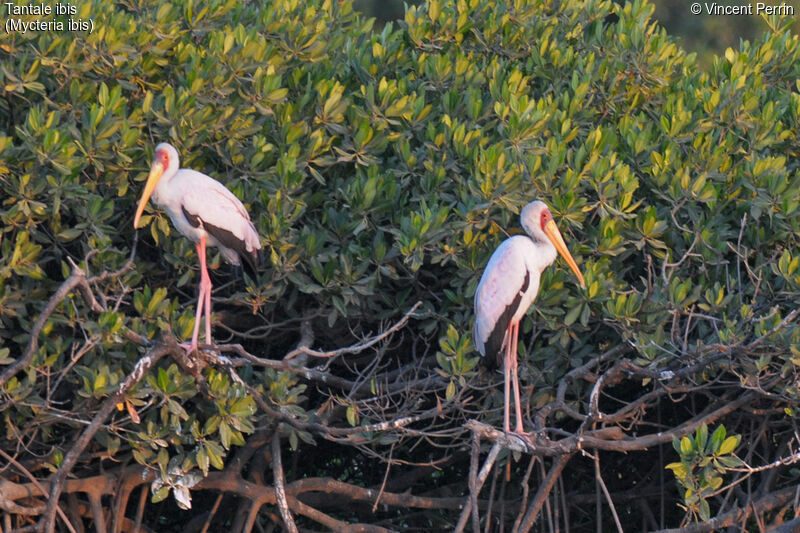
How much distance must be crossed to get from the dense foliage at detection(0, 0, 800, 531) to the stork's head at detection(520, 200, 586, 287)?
0.10 meters

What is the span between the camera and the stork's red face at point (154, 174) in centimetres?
572

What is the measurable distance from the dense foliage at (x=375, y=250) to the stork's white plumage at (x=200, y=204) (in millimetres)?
127

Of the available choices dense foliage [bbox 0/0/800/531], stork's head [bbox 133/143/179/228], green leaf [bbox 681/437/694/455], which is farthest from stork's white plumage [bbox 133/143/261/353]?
green leaf [bbox 681/437/694/455]

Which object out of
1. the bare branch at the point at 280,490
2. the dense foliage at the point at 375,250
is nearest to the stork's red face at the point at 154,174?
the dense foliage at the point at 375,250

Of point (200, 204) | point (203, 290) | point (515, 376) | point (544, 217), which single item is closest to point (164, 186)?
point (200, 204)

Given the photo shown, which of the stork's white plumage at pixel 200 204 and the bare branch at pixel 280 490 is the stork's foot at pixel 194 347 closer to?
the stork's white plumage at pixel 200 204

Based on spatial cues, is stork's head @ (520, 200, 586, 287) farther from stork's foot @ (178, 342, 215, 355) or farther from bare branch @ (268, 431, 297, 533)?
bare branch @ (268, 431, 297, 533)

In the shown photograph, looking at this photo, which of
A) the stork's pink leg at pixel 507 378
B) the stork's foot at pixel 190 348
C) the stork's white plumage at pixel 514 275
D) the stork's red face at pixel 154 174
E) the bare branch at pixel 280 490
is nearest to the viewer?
the stork's foot at pixel 190 348

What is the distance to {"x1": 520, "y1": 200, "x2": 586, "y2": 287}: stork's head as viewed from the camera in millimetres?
5574

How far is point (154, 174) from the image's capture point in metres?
5.73

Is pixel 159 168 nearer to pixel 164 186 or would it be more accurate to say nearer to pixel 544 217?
pixel 164 186

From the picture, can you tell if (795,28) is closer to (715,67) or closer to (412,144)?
(715,67)

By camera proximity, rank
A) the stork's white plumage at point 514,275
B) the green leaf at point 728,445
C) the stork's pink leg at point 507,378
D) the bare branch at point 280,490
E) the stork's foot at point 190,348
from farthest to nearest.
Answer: the bare branch at point 280,490
the stork's pink leg at point 507,378
the stork's white plumage at point 514,275
the stork's foot at point 190,348
the green leaf at point 728,445

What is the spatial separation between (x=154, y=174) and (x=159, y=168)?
1.5 inches
